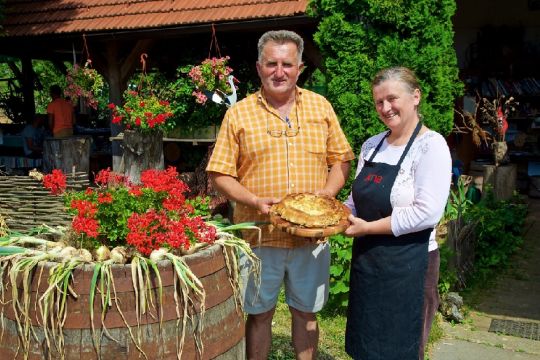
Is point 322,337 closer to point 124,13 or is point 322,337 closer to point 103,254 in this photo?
point 103,254

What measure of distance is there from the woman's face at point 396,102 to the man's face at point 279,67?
1.38ft

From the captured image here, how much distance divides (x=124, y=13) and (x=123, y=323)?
22.9ft

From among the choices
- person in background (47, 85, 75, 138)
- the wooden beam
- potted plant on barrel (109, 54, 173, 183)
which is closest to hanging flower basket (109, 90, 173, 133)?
potted plant on barrel (109, 54, 173, 183)

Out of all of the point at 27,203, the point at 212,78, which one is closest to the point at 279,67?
the point at 27,203

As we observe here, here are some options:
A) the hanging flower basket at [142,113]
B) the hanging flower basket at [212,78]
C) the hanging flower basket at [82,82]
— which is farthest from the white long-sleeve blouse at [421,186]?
the hanging flower basket at [82,82]

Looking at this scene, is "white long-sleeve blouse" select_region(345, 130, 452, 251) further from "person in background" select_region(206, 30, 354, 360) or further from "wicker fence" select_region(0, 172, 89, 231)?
"wicker fence" select_region(0, 172, 89, 231)

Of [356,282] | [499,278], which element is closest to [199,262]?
[356,282]

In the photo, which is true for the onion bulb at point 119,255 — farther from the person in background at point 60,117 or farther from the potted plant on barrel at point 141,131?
the person in background at point 60,117

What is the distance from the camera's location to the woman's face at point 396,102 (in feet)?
7.82

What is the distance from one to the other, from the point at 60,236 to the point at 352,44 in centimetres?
409

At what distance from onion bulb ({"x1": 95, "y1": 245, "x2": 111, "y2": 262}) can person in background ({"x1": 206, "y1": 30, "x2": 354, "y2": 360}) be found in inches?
29.9

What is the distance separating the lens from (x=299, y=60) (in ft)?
8.80

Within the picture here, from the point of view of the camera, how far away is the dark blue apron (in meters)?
2.44

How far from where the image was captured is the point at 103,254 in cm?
201
